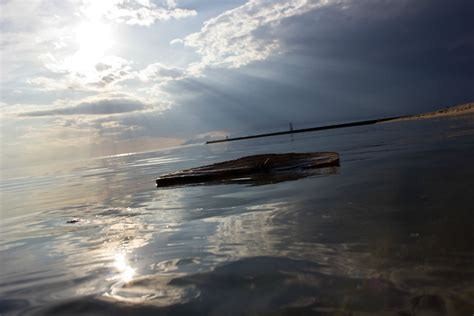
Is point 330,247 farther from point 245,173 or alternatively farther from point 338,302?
point 245,173

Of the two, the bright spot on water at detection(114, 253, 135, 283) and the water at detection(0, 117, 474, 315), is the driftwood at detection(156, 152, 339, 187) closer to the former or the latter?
the water at detection(0, 117, 474, 315)

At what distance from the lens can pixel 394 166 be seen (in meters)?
10.7

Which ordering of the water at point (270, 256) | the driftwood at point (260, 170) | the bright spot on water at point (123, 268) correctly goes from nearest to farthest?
the water at point (270, 256)
the bright spot on water at point (123, 268)
the driftwood at point (260, 170)

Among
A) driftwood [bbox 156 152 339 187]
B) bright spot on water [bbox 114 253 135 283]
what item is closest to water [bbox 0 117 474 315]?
bright spot on water [bbox 114 253 135 283]

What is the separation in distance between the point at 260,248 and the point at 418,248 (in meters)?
1.81

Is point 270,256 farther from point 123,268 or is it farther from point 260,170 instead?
point 260,170

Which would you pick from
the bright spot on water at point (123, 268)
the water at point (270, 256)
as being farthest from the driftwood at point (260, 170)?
the bright spot on water at point (123, 268)

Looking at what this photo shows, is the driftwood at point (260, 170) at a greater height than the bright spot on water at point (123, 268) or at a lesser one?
greater

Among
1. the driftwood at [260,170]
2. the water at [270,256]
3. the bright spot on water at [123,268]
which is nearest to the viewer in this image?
the water at [270,256]

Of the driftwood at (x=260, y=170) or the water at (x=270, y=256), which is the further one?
the driftwood at (x=260, y=170)

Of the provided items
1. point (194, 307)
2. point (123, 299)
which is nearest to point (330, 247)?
point (194, 307)

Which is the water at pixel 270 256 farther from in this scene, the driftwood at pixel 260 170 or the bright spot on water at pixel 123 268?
the driftwood at pixel 260 170

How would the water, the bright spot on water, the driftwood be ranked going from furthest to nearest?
the driftwood, the bright spot on water, the water

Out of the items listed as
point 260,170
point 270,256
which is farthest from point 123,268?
point 260,170
